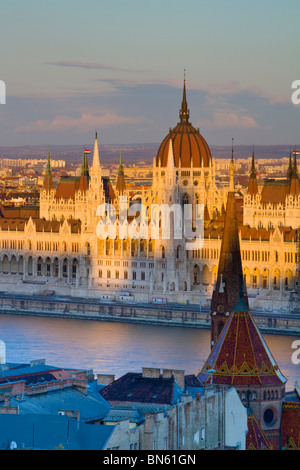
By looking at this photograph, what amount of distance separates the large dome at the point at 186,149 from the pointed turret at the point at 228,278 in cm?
3250

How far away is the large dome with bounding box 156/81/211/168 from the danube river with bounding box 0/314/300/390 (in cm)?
1231

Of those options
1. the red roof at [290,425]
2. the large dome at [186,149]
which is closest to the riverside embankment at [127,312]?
the large dome at [186,149]

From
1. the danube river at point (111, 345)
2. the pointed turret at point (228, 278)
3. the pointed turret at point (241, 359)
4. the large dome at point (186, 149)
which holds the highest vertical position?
the large dome at point (186, 149)

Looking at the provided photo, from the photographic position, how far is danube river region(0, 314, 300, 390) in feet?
156

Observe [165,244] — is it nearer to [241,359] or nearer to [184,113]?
[184,113]

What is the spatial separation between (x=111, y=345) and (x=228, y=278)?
1470cm

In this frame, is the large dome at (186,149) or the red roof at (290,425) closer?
the red roof at (290,425)

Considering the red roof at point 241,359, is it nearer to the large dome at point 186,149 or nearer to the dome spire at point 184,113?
the large dome at point 186,149

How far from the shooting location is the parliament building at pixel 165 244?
67500 mm

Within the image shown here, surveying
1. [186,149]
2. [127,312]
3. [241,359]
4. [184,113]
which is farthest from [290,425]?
[184,113]

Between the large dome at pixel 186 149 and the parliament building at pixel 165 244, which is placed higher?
the large dome at pixel 186 149

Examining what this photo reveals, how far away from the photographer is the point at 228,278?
1566 inches

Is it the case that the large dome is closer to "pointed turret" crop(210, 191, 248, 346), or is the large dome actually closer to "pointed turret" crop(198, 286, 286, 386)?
"pointed turret" crop(210, 191, 248, 346)

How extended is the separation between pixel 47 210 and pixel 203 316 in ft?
61.9
